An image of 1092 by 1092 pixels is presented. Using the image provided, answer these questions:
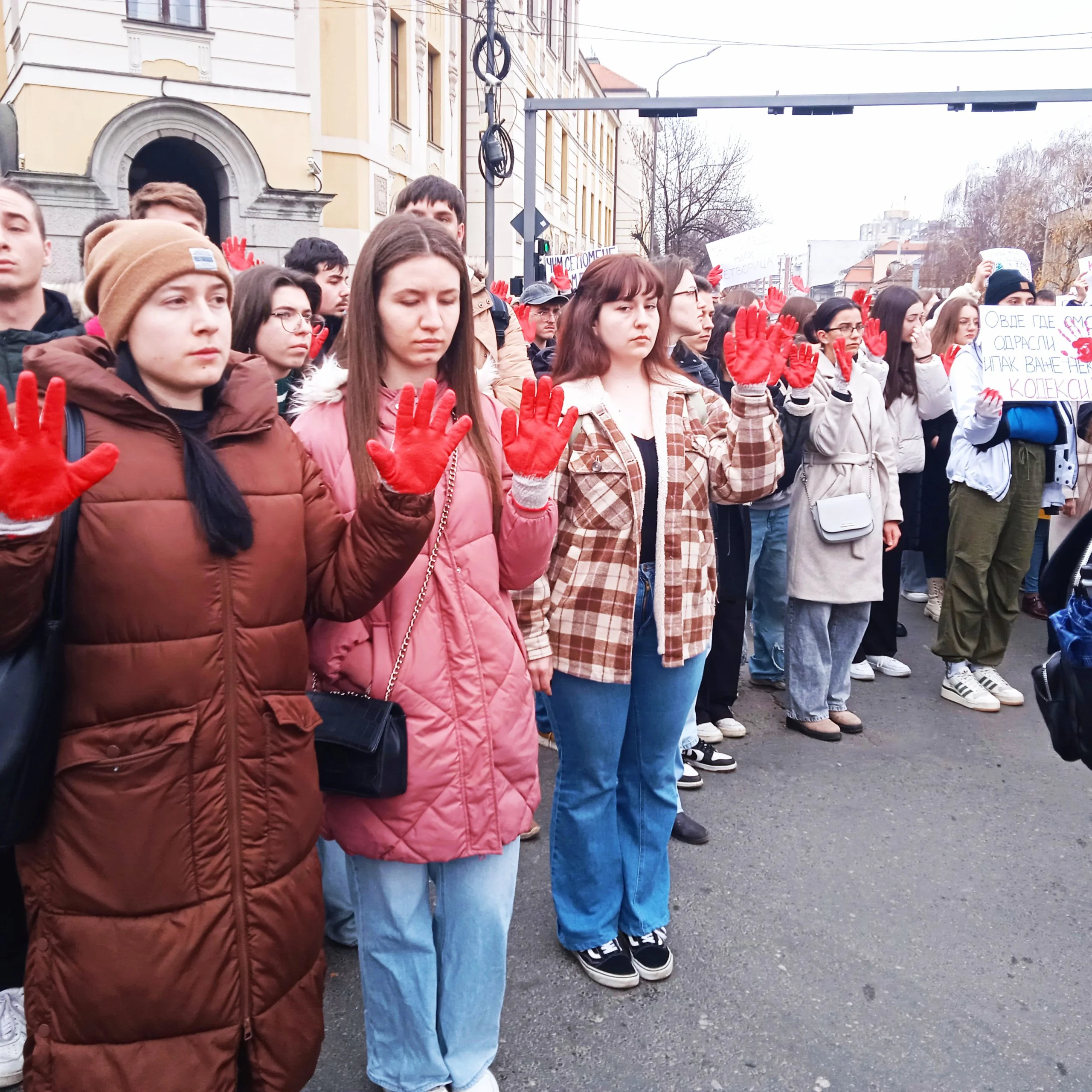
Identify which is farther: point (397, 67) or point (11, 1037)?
point (397, 67)

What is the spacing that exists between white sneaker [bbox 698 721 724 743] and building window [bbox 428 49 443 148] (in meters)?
19.3

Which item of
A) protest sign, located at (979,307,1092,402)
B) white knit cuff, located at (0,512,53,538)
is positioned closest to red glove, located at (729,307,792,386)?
white knit cuff, located at (0,512,53,538)

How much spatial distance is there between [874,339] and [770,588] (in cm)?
142

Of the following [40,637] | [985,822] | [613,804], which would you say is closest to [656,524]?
[613,804]

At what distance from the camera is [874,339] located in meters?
4.86

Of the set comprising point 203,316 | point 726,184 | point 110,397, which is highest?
point 726,184

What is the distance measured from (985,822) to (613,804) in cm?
193

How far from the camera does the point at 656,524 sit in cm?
271

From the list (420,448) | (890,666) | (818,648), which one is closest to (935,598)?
(890,666)

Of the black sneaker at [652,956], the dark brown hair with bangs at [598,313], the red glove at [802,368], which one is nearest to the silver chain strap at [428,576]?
the dark brown hair with bangs at [598,313]

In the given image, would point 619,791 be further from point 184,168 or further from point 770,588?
point 184,168

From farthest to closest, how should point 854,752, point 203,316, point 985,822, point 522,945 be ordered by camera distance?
point 854,752 < point 985,822 < point 522,945 < point 203,316

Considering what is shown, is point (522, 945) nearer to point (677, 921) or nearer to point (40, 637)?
point (677, 921)

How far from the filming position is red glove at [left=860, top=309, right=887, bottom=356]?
485 centimetres
